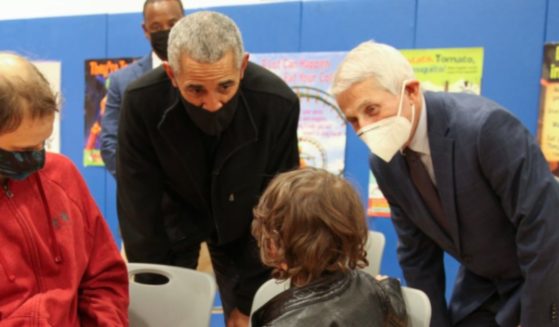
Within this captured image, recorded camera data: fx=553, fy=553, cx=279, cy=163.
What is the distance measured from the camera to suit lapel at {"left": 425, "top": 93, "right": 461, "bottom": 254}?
1.51 meters

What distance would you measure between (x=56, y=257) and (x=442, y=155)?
1.05m

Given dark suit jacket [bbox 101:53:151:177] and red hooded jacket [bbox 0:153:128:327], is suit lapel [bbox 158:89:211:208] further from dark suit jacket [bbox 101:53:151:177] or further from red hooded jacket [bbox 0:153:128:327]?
dark suit jacket [bbox 101:53:151:177]

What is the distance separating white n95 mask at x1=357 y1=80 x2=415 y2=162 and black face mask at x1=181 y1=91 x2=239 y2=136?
1.44ft

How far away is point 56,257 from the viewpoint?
141cm

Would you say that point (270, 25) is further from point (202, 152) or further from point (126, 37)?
point (202, 152)

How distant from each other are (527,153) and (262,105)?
0.83 meters

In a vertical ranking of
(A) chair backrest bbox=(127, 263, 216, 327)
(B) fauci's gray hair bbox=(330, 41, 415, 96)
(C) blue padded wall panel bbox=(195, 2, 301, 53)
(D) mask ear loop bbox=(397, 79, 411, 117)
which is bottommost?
(A) chair backrest bbox=(127, 263, 216, 327)

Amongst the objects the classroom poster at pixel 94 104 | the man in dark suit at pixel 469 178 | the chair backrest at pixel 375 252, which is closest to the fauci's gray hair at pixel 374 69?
the man in dark suit at pixel 469 178

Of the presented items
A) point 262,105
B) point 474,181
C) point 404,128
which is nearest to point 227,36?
point 262,105

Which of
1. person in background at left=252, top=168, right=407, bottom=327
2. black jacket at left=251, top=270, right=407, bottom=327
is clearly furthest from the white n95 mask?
black jacket at left=251, top=270, right=407, bottom=327

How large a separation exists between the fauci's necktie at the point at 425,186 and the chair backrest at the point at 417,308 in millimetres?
271

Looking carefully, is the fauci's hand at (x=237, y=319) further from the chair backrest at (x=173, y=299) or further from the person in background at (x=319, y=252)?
the person in background at (x=319, y=252)

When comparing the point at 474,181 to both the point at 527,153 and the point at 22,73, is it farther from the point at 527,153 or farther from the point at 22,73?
the point at 22,73

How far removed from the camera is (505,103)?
291 cm
